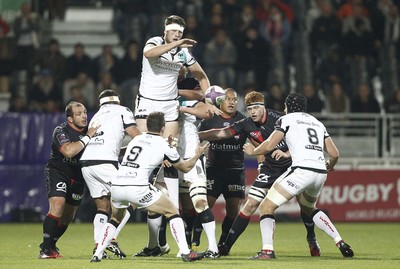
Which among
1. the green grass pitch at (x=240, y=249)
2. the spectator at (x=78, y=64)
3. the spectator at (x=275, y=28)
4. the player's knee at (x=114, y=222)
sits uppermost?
the spectator at (x=275, y=28)

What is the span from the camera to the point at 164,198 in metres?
12.4

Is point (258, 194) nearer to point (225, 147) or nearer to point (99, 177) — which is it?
point (225, 147)

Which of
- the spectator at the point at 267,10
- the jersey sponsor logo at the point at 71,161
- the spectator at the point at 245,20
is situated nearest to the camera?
the jersey sponsor logo at the point at 71,161

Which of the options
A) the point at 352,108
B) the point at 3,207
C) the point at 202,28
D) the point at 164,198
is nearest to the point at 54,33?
the point at 202,28

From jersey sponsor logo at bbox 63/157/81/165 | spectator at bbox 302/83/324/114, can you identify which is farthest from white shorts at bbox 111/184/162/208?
spectator at bbox 302/83/324/114

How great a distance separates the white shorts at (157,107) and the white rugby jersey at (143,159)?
1.28 metres

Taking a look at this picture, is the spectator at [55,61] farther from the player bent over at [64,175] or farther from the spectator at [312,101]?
the player bent over at [64,175]

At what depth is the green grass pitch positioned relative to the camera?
40.1 feet

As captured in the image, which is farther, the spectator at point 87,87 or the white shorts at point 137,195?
the spectator at point 87,87

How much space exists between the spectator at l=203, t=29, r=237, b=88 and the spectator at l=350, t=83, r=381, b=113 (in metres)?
2.73

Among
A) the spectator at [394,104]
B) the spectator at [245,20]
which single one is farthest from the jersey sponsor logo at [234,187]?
the spectator at [245,20]

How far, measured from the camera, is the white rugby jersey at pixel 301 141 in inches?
512

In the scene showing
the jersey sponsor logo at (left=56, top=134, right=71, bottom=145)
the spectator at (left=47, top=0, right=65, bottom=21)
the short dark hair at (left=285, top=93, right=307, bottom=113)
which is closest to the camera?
the short dark hair at (left=285, top=93, right=307, bottom=113)

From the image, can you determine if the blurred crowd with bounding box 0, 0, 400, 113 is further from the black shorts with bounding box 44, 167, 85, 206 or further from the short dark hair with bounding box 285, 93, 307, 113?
the short dark hair with bounding box 285, 93, 307, 113
